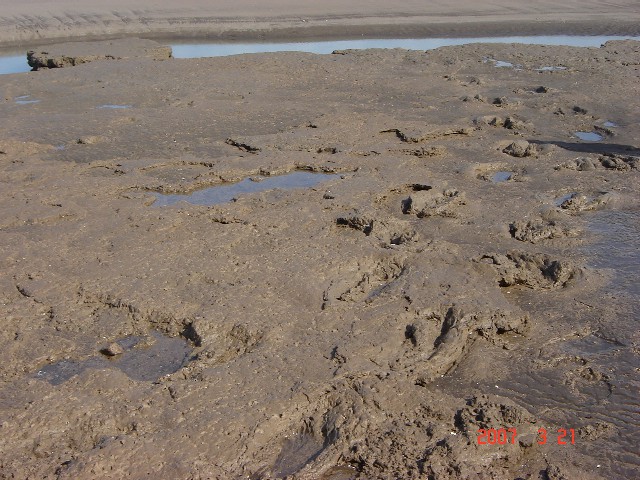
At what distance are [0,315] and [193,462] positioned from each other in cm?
212

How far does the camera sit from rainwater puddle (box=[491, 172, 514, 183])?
7.60 metres

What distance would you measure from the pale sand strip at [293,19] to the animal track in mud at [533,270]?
12.3 m

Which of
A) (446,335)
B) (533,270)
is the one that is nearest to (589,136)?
(533,270)

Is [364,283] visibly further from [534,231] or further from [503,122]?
[503,122]

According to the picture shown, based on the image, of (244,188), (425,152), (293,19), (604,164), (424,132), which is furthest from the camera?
(293,19)

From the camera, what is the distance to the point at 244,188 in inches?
290

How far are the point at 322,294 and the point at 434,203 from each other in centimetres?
203

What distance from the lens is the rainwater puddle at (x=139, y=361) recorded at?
444cm

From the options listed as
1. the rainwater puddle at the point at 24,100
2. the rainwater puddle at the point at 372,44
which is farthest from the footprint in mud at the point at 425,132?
the rainwater puddle at the point at 372,44

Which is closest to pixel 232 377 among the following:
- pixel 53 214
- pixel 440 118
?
pixel 53 214

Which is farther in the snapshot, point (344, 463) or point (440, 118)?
point (440, 118)

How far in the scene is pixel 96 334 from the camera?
4805mm

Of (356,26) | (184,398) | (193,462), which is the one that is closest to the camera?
(193,462)

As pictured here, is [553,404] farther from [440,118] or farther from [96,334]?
[440,118]
